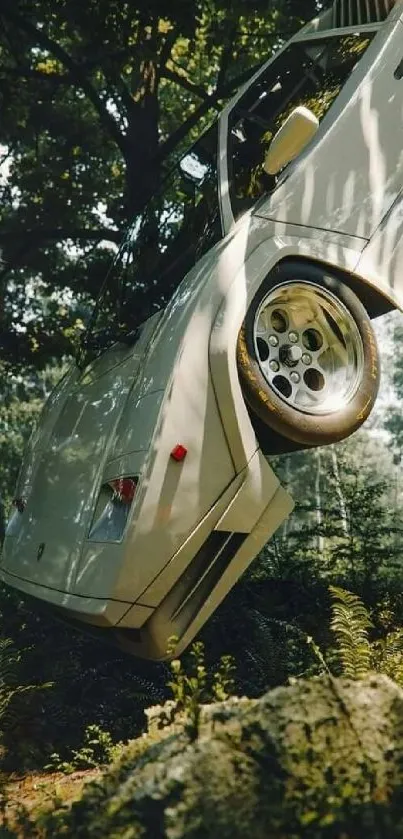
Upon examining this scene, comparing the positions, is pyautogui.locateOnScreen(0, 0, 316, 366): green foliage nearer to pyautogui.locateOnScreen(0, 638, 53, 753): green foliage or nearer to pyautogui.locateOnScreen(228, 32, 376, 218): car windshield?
pyautogui.locateOnScreen(228, 32, 376, 218): car windshield

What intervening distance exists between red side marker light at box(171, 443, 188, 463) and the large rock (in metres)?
1.74

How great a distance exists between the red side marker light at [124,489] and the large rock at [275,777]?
1701mm

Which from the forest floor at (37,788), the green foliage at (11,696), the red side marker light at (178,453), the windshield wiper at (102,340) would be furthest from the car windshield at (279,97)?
the forest floor at (37,788)

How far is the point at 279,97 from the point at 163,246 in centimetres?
138

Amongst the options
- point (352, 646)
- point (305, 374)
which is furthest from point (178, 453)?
point (352, 646)

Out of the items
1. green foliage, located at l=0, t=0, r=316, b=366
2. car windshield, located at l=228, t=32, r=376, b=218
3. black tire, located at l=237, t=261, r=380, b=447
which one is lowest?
black tire, located at l=237, t=261, r=380, b=447

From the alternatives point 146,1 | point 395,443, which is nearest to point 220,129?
point 146,1

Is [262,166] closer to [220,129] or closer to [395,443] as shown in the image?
[220,129]

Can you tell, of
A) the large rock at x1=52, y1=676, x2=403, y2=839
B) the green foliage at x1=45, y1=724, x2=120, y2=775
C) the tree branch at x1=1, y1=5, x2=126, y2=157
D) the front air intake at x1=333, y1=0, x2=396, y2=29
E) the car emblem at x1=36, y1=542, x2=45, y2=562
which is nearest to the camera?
the large rock at x1=52, y1=676, x2=403, y2=839

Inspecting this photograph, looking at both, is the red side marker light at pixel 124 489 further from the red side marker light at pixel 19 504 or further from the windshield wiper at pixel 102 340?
the red side marker light at pixel 19 504

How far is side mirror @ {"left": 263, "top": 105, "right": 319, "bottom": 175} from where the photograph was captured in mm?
4586

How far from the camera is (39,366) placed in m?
9.74

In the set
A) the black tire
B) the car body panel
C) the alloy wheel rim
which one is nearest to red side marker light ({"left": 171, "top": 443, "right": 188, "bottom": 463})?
the black tire

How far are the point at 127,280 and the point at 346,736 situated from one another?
4.12 m
